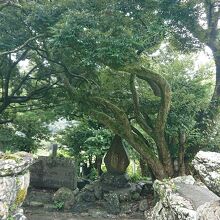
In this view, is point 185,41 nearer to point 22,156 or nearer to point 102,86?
point 102,86

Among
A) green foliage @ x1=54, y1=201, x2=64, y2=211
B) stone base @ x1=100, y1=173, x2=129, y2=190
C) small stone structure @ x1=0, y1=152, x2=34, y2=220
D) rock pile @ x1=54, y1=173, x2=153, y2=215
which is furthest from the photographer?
stone base @ x1=100, y1=173, x2=129, y2=190


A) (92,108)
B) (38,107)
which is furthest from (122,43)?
(38,107)

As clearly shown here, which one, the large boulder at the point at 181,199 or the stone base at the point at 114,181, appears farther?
the stone base at the point at 114,181

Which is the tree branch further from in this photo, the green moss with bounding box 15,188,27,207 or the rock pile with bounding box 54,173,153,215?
the green moss with bounding box 15,188,27,207

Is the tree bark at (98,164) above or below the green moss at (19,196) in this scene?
above

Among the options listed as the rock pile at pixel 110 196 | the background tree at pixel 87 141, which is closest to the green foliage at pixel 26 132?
the background tree at pixel 87 141

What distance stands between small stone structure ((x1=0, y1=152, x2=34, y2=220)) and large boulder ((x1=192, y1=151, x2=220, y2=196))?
337 centimetres

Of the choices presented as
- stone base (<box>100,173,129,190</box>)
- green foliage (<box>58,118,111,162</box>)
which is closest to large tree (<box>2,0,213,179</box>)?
stone base (<box>100,173,129,190</box>)

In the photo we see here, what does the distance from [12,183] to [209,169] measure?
11.8 feet

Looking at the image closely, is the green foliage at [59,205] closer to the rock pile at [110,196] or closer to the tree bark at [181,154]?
the rock pile at [110,196]

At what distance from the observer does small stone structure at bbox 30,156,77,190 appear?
43.7ft

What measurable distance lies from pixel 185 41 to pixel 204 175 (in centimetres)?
889

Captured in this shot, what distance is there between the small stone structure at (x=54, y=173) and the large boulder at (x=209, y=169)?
31.9 ft

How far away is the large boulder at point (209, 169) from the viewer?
3781 mm
